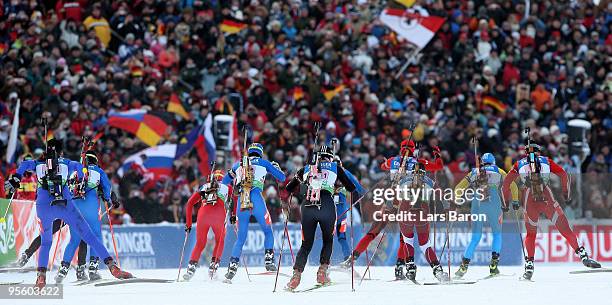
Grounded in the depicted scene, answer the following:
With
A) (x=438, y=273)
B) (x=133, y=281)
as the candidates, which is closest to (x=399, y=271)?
(x=438, y=273)

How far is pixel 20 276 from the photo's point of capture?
19.5m

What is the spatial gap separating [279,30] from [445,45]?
424cm

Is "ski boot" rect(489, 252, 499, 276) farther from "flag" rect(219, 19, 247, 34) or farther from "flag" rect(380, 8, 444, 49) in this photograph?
"flag" rect(219, 19, 247, 34)

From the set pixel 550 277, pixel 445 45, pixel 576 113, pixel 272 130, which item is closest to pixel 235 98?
pixel 272 130

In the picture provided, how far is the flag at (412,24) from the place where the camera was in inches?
1126

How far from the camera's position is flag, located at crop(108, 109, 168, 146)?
25.8m

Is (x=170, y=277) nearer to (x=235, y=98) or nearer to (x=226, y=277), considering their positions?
(x=226, y=277)

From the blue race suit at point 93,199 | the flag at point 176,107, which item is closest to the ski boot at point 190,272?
the blue race suit at point 93,199

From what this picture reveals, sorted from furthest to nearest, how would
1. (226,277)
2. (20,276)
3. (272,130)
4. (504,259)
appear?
(272,130), (504,259), (20,276), (226,277)

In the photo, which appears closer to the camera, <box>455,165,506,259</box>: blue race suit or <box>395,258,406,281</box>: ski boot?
<box>395,258,406,281</box>: ski boot

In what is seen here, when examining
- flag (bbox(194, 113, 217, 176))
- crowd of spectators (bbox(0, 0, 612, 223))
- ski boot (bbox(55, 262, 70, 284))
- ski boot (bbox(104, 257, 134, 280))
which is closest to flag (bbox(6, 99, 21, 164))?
crowd of spectators (bbox(0, 0, 612, 223))

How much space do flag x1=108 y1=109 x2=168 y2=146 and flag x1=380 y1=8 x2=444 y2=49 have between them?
669 centimetres

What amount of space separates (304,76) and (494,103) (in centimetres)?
456

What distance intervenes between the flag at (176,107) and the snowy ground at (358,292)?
25.1 feet
